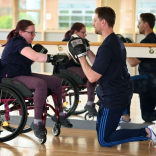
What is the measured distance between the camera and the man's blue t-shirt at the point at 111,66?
310 centimetres

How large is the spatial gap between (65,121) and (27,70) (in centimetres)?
56

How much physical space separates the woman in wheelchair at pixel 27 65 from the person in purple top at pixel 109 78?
37 centimetres

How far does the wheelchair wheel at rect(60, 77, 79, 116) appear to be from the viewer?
4.21 meters

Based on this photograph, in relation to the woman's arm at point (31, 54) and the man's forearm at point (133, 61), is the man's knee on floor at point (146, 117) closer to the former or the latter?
the man's forearm at point (133, 61)

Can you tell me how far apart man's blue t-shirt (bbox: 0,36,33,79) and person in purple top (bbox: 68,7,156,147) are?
18.0 inches

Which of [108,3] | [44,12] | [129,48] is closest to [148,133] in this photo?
[129,48]

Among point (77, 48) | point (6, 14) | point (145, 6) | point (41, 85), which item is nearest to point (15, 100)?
point (41, 85)

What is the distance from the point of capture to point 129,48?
4012mm

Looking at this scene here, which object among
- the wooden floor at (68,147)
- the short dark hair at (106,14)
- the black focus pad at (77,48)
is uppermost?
the short dark hair at (106,14)

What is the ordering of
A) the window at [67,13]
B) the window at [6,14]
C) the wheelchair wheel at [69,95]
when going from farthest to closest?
1. the window at [67,13]
2. the window at [6,14]
3. the wheelchair wheel at [69,95]

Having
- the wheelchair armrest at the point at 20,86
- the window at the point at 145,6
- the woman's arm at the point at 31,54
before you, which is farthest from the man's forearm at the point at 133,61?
the wheelchair armrest at the point at 20,86

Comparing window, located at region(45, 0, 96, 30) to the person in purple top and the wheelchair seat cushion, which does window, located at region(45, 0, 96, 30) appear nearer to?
the wheelchair seat cushion

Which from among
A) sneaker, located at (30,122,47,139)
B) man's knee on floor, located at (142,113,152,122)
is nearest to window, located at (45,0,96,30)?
man's knee on floor, located at (142,113,152,122)

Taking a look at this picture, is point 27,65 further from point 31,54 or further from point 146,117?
point 146,117
